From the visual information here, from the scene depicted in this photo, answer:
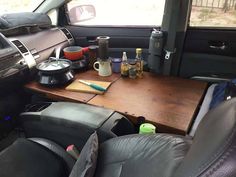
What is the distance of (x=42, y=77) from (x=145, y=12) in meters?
0.89

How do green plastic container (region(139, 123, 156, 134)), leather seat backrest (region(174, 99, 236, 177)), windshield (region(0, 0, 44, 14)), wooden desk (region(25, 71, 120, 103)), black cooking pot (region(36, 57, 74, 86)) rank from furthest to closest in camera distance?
windshield (region(0, 0, 44, 14)) → black cooking pot (region(36, 57, 74, 86)) → wooden desk (region(25, 71, 120, 103)) → green plastic container (region(139, 123, 156, 134)) → leather seat backrest (region(174, 99, 236, 177))

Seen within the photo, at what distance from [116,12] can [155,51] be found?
556mm

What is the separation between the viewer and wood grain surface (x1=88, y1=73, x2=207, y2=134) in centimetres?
107

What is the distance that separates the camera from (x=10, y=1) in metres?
1.92

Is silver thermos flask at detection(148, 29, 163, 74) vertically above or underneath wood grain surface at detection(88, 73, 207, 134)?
above

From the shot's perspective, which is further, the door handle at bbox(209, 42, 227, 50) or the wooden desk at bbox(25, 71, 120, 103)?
the door handle at bbox(209, 42, 227, 50)

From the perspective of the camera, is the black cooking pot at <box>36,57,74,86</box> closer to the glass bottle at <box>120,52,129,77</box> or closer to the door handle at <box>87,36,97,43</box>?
the glass bottle at <box>120,52,129,77</box>

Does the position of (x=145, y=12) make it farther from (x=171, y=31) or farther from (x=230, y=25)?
(x=230, y=25)

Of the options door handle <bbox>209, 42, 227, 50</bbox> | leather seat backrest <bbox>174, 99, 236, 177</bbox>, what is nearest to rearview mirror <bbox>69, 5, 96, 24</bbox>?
door handle <bbox>209, 42, 227, 50</bbox>

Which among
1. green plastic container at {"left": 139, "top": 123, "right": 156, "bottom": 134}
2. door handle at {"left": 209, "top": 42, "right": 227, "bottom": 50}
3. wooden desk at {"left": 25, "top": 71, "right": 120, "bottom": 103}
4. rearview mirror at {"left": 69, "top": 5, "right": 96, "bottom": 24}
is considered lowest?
green plastic container at {"left": 139, "top": 123, "right": 156, "bottom": 134}

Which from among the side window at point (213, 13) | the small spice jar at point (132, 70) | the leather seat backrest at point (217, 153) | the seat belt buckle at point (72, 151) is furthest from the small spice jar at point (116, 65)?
the leather seat backrest at point (217, 153)

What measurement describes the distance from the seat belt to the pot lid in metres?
0.63

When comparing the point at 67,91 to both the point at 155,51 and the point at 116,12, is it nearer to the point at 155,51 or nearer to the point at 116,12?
the point at 155,51

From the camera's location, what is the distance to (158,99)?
4.06 feet
